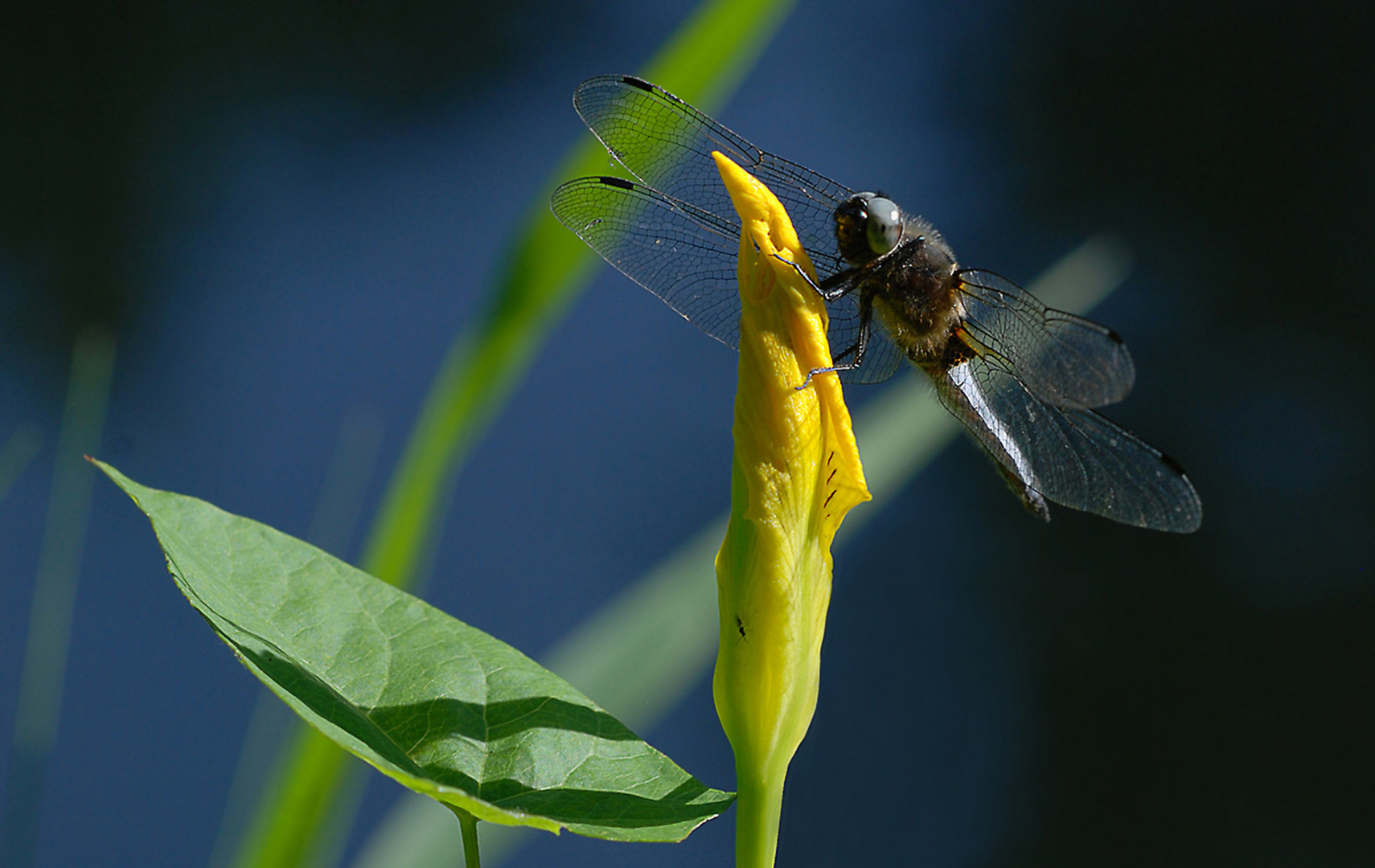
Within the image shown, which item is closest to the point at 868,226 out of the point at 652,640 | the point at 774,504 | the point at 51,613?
the point at 774,504

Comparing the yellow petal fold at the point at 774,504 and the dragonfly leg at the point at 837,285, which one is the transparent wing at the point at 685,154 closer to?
the dragonfly leg at the point at 837,285

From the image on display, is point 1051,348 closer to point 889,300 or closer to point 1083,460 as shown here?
point 1083,460

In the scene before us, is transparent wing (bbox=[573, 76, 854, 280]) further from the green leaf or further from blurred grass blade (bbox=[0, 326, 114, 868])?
blurred grass blade (bbox=[0, 326, 114, 868])

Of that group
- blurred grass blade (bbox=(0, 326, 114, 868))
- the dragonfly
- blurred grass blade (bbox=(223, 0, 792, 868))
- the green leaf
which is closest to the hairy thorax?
the dragonfly

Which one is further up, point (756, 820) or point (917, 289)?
point (917, 289)

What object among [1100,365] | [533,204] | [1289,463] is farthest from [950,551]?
[533,204]

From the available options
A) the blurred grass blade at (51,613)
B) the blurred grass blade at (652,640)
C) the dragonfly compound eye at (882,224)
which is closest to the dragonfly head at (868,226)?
the dragonfly compound eye at (882,224)
